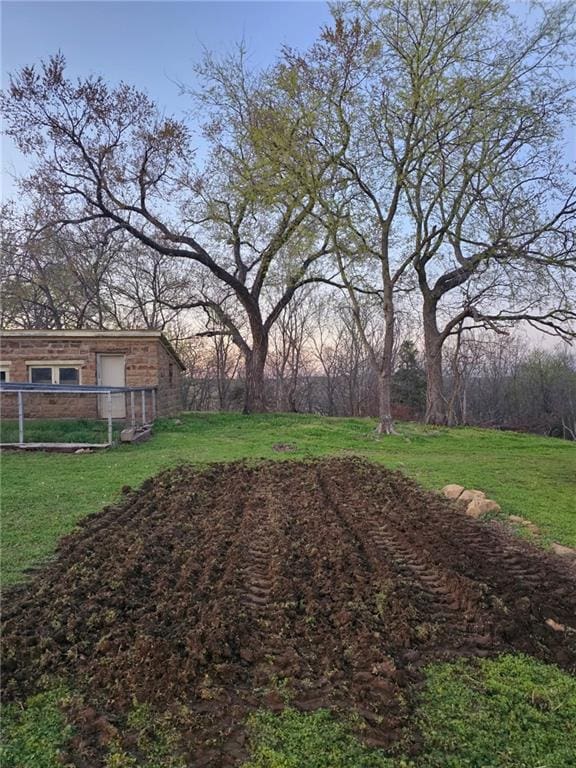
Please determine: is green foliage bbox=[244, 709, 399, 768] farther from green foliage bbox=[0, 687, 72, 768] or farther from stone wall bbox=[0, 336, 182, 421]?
stone wall bbox=[0, 336, 182, 421]

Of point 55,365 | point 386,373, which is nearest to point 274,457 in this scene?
point 386,373

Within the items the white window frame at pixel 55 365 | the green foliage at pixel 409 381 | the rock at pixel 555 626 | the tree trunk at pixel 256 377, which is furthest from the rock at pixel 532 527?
the green foliage at pixel 409 381

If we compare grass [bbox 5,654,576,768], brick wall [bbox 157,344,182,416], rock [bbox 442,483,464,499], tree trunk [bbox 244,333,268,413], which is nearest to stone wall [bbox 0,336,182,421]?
brick wall [bbox 157,344,182,416]

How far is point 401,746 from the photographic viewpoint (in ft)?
6.34

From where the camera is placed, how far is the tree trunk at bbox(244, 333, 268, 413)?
1911 centimetres

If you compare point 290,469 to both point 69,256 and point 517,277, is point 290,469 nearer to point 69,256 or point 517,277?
point 517,277

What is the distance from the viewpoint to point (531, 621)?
9.84 feet

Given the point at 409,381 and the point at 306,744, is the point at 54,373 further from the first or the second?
the point at 409,381

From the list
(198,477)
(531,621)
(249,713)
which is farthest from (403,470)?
(249,713)

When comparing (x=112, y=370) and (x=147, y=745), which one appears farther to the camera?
(x=112, y=370)

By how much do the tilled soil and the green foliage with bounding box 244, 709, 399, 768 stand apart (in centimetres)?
7

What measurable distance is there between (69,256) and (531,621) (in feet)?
80.5

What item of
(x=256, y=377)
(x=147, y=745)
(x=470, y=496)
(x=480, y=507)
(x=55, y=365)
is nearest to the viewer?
(x=147, y=745)

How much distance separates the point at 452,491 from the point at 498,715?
4689 mm
